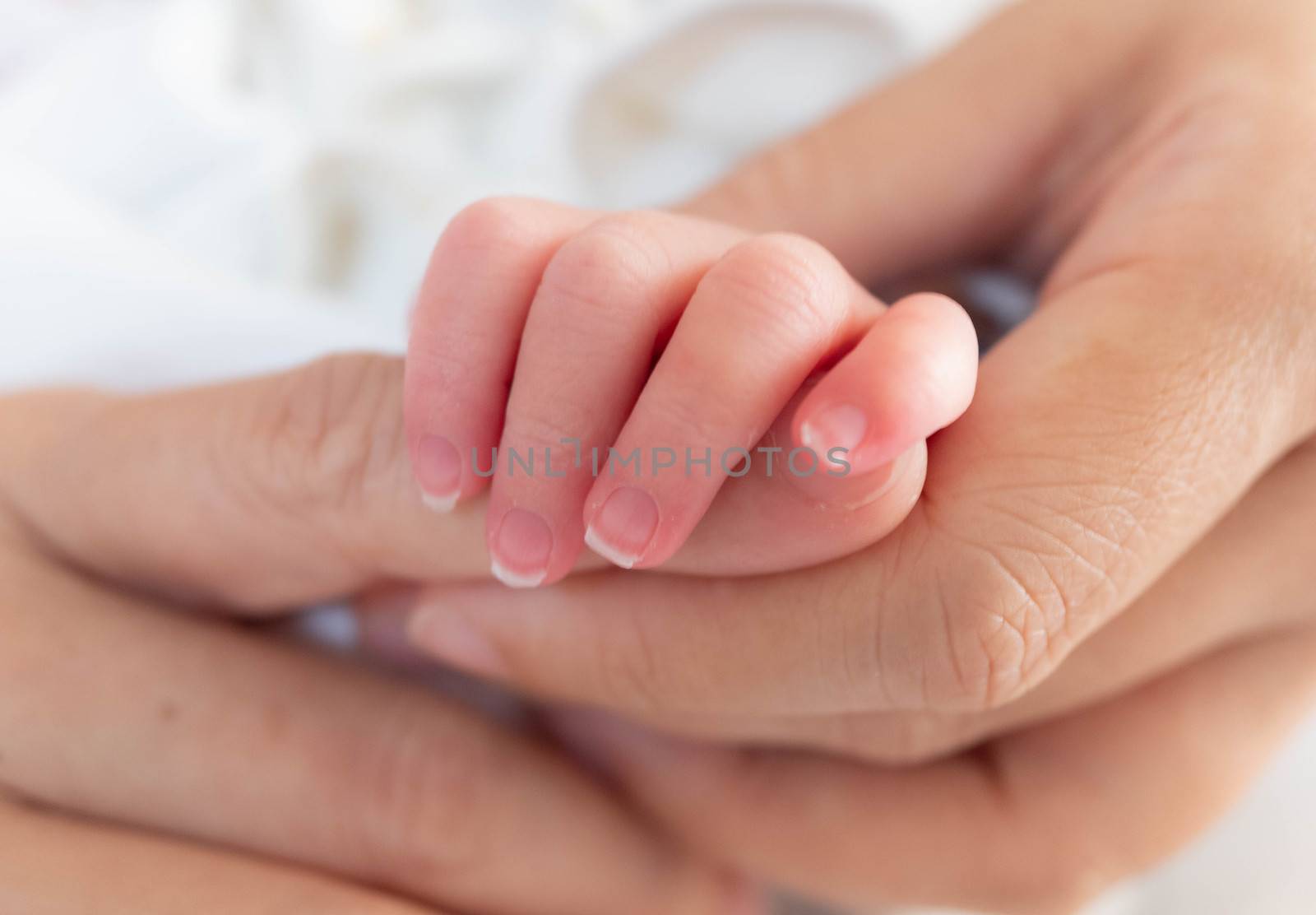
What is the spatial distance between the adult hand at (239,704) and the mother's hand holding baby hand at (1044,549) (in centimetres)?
11

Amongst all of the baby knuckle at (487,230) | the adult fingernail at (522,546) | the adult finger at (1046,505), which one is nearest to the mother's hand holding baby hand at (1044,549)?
the adult finger at (1046,505)

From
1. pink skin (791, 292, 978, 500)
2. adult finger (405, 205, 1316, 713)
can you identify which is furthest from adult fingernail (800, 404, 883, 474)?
adult finger (405, 205, 1316, 713)

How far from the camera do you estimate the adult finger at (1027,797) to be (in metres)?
0.84

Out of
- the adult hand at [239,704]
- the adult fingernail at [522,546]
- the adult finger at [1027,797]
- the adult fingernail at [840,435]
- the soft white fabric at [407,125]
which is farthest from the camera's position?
the soft white fabric at [407,125]

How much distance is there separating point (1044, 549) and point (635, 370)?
0.25 meters

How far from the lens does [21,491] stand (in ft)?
2.74

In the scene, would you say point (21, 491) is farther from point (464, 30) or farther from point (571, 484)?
point (464, 30)

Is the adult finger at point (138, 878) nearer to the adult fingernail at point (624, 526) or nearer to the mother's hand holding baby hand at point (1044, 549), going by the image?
the mother's hand holding baby hand at point (1044, 549)

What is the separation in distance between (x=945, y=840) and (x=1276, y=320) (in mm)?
488

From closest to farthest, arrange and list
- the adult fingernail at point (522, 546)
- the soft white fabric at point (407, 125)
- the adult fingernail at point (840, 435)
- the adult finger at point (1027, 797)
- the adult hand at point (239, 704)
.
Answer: the adult fingernail at point (840, 435) → the adult fingernail at point (522, 546) → the adult hand at point (239, 704) → the adult finger at point (1027, 797) → the soft white fabric at point (407, 125)

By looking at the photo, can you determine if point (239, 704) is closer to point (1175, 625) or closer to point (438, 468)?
point (438, 468)

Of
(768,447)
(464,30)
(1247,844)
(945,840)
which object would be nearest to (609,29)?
(464,30)

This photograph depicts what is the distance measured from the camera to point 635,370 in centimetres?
57

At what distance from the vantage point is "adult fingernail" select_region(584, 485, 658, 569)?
0.55 metres
